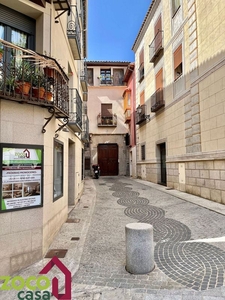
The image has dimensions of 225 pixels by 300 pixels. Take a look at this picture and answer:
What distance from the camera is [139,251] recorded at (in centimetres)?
321

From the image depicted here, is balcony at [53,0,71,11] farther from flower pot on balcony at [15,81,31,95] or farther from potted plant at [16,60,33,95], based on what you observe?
flower pot on balcony at [15,81,31,95]

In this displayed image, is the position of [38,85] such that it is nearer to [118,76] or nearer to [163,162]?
[163,162]

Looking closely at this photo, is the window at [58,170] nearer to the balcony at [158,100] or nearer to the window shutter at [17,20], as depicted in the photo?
the window shutter at [17,20]

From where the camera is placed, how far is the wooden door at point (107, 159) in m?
21.9

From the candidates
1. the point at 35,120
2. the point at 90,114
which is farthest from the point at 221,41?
the point at 90,114

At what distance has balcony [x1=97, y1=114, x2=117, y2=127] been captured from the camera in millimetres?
21875

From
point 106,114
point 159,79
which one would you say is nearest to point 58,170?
point 159,79

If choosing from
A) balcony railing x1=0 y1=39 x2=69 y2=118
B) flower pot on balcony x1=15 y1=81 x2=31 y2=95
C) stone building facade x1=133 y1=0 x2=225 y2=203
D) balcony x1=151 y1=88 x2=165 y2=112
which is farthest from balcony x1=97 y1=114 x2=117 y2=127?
flower pot on balcony x1=15 y1=81 x2=31 y2=95

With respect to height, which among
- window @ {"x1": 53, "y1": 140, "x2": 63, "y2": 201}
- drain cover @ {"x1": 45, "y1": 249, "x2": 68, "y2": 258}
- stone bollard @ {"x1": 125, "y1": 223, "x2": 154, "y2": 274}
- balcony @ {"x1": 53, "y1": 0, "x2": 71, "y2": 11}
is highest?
balcony @ {"x1": 53, "y1": 0, "x2": 71, "y2": 11}

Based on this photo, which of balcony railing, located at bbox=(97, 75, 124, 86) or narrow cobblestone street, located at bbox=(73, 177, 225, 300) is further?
balcony railing, located at bbox=(97, 75, 124, 86)

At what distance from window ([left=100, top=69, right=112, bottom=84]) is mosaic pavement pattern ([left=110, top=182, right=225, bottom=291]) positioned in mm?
19423

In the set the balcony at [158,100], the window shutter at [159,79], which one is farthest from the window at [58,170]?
the window shutter at [159,79]

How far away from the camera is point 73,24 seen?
6984mm

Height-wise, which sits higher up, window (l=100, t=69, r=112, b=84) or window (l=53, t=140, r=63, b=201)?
window (l=100, t=69, r=112, b=84)
